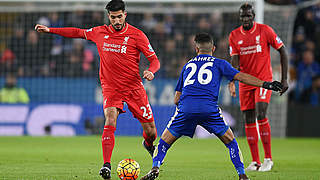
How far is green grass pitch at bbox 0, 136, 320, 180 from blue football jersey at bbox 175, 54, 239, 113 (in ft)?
3.85

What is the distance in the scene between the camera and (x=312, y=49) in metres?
19.1

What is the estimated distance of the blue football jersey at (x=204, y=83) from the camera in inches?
246

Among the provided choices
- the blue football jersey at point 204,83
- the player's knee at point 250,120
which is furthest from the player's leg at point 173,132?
the player's knee at point 250,120

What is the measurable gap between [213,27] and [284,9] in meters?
2.75

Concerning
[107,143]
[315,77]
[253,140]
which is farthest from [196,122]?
[315,77]

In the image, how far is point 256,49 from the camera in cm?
873

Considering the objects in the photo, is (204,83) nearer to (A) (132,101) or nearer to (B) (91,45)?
(A) (132,101)

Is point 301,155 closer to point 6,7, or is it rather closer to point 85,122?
point 85,122

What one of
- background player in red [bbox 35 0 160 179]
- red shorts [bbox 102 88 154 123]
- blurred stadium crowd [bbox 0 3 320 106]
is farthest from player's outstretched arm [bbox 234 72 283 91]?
blurred stadium crowd [bbox 0 3 320 106]

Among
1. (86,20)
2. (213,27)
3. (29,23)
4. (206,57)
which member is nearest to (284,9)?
(213,27)

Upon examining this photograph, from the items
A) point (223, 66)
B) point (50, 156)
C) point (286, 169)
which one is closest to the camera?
point (223, 66)

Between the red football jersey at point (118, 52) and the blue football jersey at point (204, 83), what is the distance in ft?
4.35

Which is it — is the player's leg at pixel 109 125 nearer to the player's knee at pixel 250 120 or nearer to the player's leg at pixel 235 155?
the player's leg at pixel 235 155

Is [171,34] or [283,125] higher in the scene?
[171,34]
